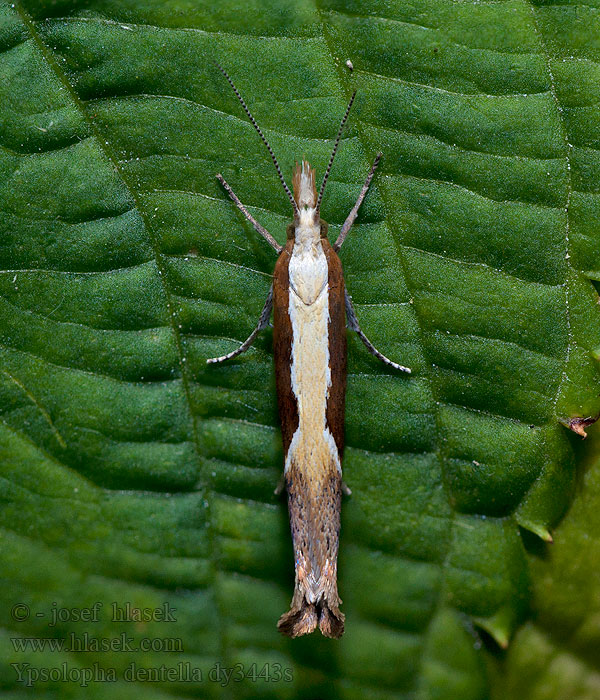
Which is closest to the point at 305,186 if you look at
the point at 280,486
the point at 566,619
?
the point at 280,486

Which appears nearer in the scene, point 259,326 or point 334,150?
point 334,150

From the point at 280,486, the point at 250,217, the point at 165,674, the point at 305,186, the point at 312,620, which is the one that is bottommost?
the point at 165,674

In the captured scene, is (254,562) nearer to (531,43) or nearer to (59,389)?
(59,389)

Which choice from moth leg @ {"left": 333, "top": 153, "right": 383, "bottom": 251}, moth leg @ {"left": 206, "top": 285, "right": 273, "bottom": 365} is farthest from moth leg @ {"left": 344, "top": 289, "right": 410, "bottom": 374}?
moth leg @ {"left": 206, "top": 285, "right": 273, "bottom": 365}

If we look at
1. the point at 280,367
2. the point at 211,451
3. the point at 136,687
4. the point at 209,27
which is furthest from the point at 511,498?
the point at 209,27

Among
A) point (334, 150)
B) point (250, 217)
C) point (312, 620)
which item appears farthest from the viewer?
point (250, 217)

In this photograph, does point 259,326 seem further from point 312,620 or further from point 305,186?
point 312,620

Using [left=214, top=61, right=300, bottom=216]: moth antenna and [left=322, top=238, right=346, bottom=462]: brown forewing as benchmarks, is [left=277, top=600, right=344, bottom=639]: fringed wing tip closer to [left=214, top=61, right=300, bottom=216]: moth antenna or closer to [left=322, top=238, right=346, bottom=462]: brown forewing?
[left=322, top=238, right=346, bottom=462]: brown forewing

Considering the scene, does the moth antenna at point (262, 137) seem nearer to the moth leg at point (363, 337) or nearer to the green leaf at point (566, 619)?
the moth leg at point (363, 337)
